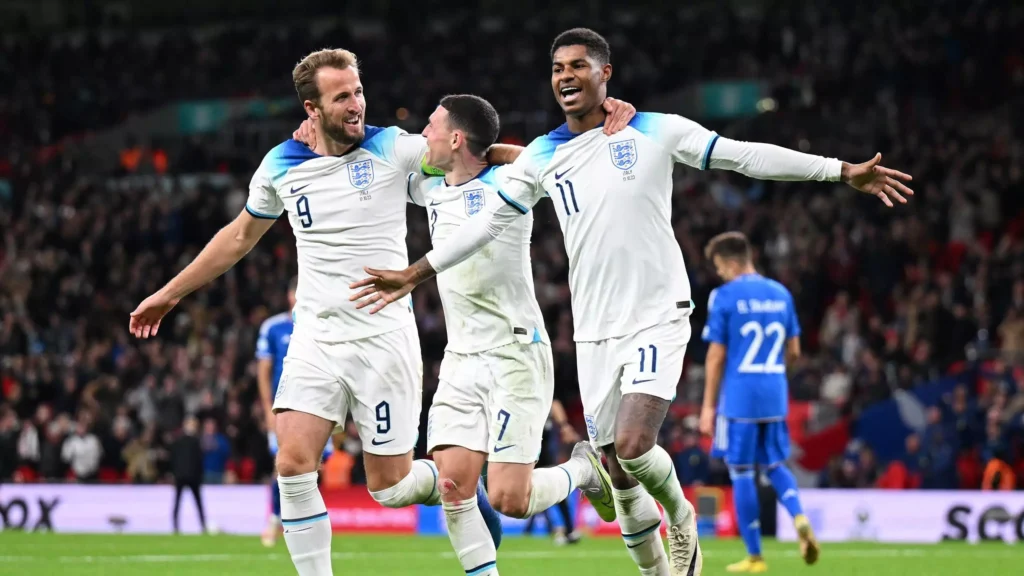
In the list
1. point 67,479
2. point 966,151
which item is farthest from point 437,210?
point 966,151

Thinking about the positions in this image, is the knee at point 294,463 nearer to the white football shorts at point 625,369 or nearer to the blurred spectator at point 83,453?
the white football shorts at point 625,369

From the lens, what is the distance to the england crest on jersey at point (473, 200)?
779 cm

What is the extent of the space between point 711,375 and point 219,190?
17.2 metres

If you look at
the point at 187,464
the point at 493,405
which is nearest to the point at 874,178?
the point at 493,405

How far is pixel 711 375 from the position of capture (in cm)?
1108

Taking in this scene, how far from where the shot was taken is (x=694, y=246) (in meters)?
21.4

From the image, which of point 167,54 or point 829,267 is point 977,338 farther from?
point 167,54

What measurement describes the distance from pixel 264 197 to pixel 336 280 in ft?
2.06

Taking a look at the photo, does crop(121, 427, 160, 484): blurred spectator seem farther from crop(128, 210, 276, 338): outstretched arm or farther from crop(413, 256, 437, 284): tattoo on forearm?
crop(413, 256, 437, 284): tattoo on forearm

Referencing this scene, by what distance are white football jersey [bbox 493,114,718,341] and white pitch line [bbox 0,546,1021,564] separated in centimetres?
606

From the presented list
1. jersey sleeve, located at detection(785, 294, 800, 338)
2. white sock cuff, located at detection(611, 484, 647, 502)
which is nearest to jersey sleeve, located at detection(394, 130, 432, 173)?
white sock cuff, located at detection(611, 484, 647, 502)

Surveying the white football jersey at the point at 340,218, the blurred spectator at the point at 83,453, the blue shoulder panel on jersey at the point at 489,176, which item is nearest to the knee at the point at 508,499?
the white football jersey at the point at 340,218

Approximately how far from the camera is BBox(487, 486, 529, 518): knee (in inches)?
296

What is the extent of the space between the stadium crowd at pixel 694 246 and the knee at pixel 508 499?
9921 millimetres
